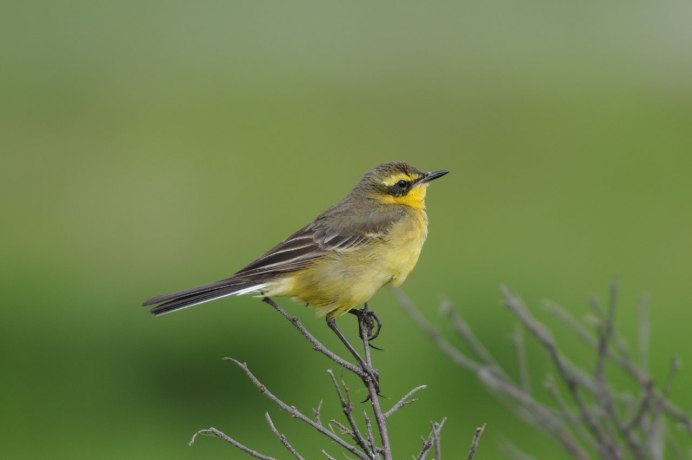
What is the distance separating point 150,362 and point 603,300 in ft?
13.8

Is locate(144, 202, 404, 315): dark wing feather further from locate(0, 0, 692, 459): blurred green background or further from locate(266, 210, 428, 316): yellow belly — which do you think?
locate(0, 0, 692, 459): blurred green background

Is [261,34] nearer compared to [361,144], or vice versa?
[361,144]

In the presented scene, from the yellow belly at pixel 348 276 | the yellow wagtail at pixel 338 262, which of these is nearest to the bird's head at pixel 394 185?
the yellow wagtail at pixel 338 262

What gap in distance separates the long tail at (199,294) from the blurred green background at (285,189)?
4.06ft

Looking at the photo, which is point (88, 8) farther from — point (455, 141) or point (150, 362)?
point (150, 362)

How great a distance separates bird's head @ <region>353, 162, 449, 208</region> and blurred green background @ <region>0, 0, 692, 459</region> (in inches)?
47.8

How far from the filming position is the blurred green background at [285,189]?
9.45 metres

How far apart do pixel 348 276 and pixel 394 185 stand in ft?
3.44

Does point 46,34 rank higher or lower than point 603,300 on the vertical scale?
higher

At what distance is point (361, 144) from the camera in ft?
53.5

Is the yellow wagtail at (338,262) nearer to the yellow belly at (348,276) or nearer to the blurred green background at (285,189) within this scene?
the yellow belly at (348,276)

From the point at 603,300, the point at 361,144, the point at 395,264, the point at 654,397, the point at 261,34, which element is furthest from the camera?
the point at 261,34

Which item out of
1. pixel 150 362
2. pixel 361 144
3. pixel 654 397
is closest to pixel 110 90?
pixel 361 144

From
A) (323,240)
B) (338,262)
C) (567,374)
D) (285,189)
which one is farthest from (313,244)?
(285,189)
